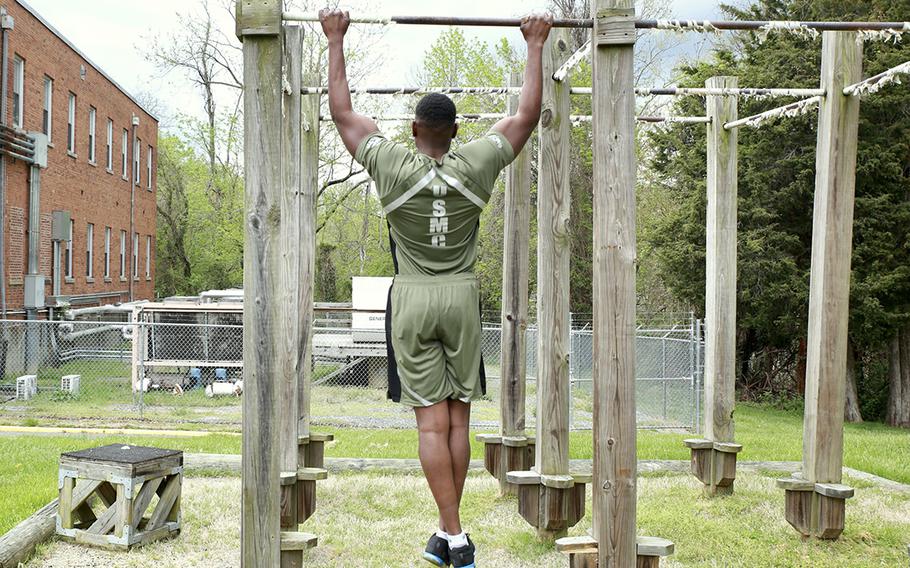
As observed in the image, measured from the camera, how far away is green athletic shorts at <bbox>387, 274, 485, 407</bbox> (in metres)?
3.99

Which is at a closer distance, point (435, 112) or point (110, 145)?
point (435, 112)

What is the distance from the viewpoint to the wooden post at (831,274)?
554cm

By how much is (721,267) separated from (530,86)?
3.52 meters

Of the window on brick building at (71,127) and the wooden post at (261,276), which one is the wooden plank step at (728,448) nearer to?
the wooden post at (261,276)

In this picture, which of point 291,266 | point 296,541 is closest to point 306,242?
point 291,266

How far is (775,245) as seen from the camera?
61.7 ft

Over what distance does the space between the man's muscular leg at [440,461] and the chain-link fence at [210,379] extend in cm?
973

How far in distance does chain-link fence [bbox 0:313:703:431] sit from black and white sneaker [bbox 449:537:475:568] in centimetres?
975

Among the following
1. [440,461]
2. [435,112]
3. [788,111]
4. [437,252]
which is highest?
[788,111]

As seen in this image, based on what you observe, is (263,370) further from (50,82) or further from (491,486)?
(50,82)

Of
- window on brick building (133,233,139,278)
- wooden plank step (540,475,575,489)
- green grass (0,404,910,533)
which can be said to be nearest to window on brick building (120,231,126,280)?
window on brick building (133,233,139,278)

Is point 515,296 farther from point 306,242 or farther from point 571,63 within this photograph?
point 571,63

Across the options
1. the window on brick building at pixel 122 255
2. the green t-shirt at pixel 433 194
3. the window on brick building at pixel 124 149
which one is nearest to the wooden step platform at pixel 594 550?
the green t-shirt at pixel 433 194

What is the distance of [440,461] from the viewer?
4043 millimetres
